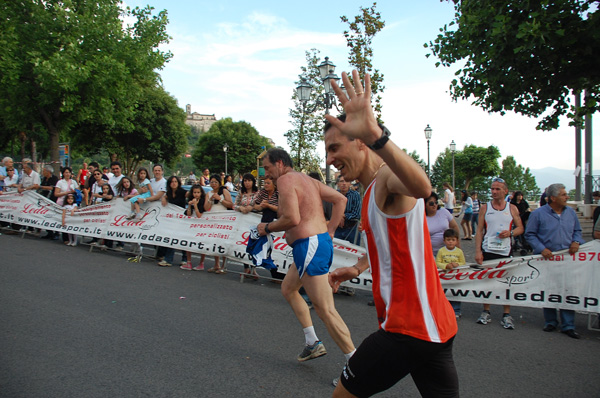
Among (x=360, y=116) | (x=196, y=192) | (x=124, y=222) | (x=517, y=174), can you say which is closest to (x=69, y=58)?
(x=124, y=222)

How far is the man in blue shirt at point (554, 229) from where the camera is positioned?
5.54 meters

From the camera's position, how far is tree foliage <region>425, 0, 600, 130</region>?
31.7 feet

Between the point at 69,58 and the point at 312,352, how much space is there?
69.0 ft

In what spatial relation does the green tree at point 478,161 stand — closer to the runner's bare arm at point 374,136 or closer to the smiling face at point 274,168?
the smiling face at point 274,168

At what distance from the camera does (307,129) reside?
68.4 feet

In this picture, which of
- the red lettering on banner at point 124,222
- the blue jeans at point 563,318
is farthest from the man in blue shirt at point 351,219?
the red lettering on banner at point 124,222

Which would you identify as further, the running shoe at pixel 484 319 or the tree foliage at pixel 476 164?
the tree foliage at pixel 476 164

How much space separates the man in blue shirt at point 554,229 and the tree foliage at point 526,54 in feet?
16.5

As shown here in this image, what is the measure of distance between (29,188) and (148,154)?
115 ft

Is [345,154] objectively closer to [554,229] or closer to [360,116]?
[360,116]

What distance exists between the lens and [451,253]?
6113 mm

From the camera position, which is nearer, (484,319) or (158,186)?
(484,319)

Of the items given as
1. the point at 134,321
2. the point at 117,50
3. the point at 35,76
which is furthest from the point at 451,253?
the point at 35,76

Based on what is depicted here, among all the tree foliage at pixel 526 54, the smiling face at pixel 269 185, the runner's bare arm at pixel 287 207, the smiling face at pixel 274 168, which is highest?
the tree foliage at pixel 526 54
